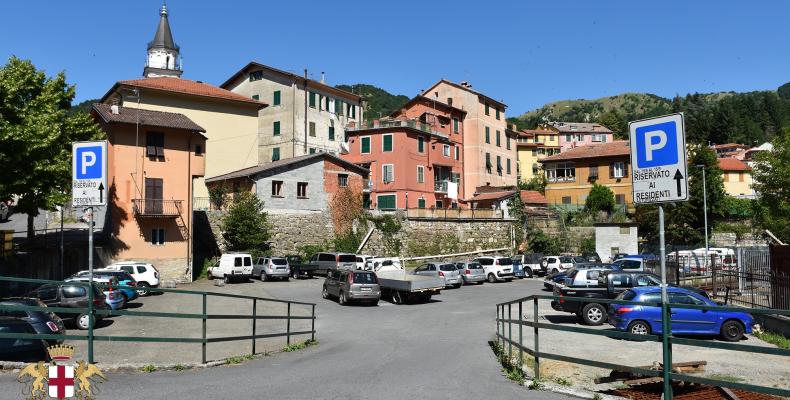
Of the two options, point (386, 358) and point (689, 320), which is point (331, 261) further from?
point (386, 358)

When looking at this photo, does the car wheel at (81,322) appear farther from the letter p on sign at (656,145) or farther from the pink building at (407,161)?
the pink building at (407,161)

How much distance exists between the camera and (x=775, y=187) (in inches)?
1763

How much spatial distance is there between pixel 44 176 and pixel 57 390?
29.7 meters

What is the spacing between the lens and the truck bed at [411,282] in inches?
1113

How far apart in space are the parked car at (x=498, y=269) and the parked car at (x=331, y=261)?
9.11m

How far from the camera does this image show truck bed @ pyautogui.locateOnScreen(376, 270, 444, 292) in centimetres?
2827

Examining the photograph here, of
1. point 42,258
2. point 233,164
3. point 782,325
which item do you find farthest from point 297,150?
point 782,325

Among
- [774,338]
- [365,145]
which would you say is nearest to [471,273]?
[774,338]

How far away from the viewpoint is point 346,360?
11.6m

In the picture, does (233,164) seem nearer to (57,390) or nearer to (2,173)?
(2,173)

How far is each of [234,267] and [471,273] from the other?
1550 centimetres

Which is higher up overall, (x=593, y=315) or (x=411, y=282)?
(x=411, y=282)

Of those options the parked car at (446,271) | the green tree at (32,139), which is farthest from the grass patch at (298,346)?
the green tree at (32,139)

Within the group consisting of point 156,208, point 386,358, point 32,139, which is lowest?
point 386,358
